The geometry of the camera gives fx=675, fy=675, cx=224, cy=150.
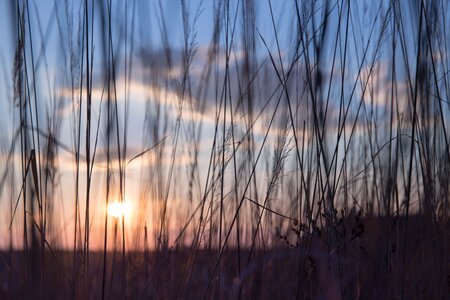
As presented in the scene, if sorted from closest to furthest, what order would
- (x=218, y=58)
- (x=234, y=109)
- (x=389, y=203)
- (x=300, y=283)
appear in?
(x=300, y=283) < (x=389, y=203) < (x=234, y=109) < (x=218, y=58)

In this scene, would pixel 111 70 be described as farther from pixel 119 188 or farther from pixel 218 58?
pixel 218 58

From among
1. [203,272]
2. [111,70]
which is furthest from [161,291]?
[111,70]

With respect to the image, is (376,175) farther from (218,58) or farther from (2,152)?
(2,152)

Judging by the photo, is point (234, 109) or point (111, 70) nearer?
point (111, 70)

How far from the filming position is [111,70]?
4.03 ft

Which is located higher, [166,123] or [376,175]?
[166,123]

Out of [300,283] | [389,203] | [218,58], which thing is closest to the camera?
[300,283]

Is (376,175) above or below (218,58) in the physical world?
below

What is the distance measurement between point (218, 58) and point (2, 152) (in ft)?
1.71

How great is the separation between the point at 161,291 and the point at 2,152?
18.2 inches

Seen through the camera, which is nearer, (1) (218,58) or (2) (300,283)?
(2) (300,283)

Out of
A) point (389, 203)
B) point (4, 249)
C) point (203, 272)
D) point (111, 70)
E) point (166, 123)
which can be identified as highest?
point (111, 70)

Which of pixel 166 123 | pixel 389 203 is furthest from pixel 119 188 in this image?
pixel 389 203

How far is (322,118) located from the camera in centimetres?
127
